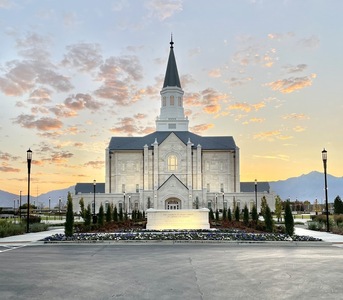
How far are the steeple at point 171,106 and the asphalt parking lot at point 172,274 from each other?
2929 inches

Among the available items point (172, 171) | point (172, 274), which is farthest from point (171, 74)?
point (172, 274)

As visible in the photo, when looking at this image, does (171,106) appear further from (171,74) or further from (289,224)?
(289,224)

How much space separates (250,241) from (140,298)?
13.7m

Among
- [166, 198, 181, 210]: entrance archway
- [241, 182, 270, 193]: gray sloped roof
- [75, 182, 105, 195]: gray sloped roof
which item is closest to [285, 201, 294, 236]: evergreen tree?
[166, 198, 181, 210]: entrance archway

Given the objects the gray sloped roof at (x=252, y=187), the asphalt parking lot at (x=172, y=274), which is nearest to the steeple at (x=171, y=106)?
the gray sloped roof at (x=252, y=187)

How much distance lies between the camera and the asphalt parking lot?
9.93 m

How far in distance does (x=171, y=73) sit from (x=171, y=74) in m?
0.31

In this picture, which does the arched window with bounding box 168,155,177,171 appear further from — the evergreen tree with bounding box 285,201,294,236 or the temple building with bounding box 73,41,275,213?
the evergreen tree with bounding box 285,201,294,236

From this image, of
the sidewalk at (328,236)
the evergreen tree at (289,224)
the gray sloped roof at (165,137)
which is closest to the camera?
the sidewalk at (328,236)

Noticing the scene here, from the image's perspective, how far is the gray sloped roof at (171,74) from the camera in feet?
308

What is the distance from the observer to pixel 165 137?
88625 millimetres

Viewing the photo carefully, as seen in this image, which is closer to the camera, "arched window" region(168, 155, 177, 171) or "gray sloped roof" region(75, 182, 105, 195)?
"arched window" region(168, 155, 177, 171)

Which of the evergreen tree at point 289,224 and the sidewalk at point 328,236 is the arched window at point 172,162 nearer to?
the sidewalk at point 328,236

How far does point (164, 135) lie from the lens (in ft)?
296
